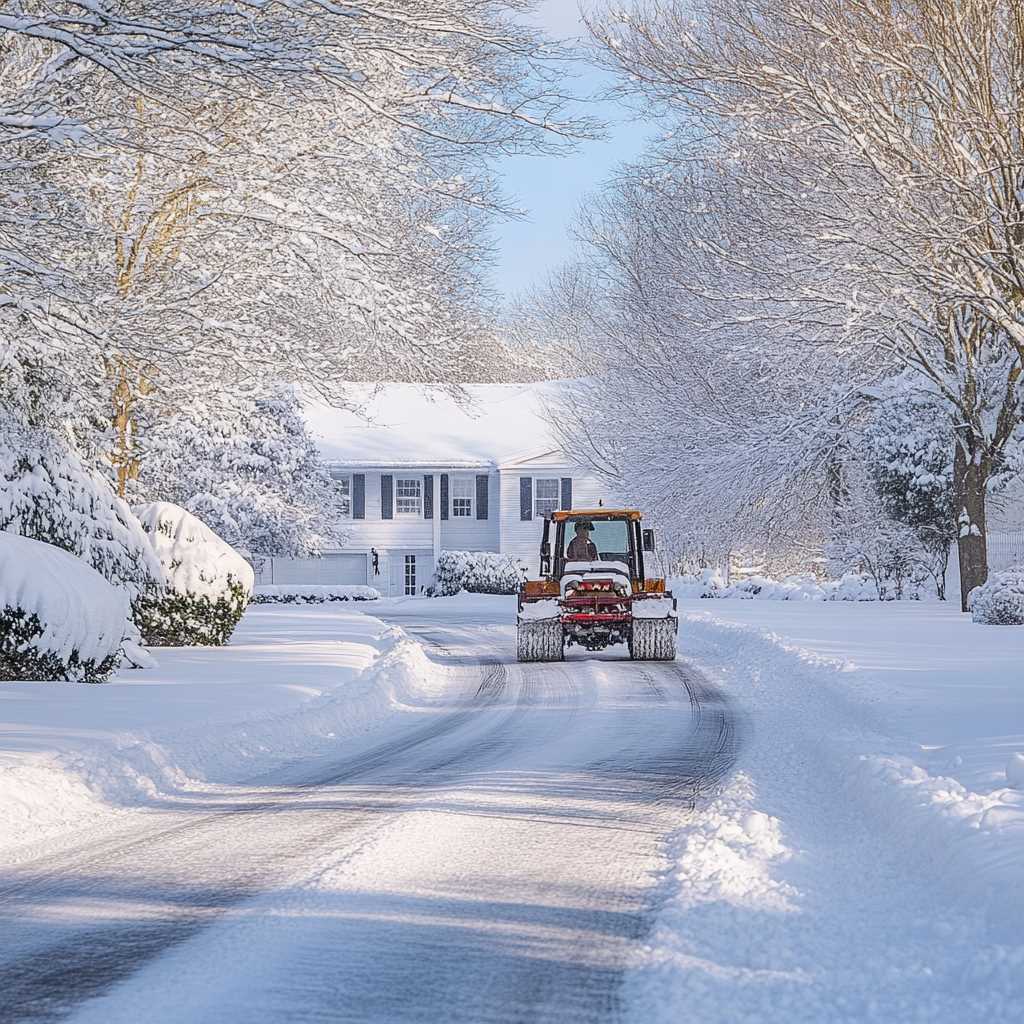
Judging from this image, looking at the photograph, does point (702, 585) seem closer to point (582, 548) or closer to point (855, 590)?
point (855, 590)

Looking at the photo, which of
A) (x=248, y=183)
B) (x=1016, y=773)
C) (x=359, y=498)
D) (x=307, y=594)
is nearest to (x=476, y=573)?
(x=307, y=594)

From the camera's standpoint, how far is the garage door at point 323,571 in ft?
169

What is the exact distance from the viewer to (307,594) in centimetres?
4628

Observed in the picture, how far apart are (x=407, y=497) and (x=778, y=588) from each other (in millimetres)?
18065

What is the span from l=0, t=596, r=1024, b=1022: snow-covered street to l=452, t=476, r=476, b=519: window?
40.4 metres

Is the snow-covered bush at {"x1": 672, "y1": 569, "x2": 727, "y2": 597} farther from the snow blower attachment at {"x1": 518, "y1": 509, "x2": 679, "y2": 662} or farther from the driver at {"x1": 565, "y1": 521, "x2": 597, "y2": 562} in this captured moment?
the snow blower attachment at {"x1": 518, "y1": 509, "x2": 679, "y2": 662}

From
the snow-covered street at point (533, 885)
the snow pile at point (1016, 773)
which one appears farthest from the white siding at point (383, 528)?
the snow pile at point (1016, 773)

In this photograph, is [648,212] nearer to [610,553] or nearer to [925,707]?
[610,553]

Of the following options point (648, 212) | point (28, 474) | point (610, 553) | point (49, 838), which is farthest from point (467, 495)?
point (49, 838)

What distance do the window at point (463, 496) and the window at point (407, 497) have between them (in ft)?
4.47

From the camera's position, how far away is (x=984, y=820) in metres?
6.66

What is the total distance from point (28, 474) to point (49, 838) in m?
10.3

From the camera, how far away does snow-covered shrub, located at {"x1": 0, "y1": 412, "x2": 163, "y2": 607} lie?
17.0 metres

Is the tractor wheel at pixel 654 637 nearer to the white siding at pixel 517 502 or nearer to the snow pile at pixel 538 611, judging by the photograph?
the snow pile at pixel 538 611
